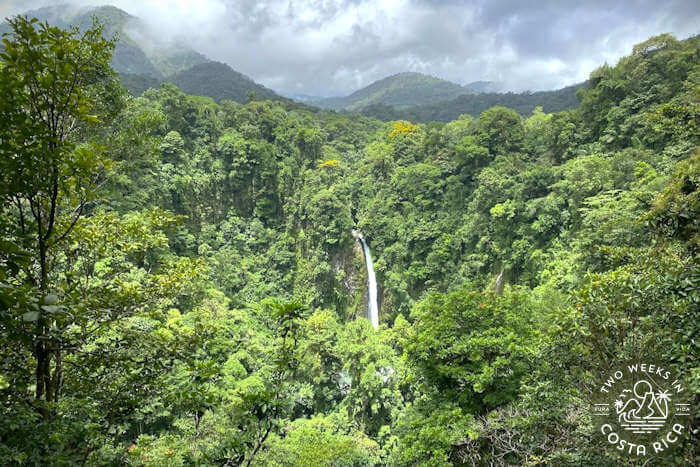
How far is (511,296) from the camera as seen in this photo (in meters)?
8.39

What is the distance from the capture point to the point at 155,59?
9625 centimetres

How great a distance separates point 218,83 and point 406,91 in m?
66.2

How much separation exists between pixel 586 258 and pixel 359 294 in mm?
13432

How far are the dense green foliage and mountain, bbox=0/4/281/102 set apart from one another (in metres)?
38.5

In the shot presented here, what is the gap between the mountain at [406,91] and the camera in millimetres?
105131

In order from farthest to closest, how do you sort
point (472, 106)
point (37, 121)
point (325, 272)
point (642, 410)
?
1. point (472, 106)
2. point (325, 272)
3. point (642, 410)
4. point (37, 121)

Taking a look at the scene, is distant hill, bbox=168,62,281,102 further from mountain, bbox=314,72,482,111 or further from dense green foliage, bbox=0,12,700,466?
dense green foliage, bbox=0,12,700,466

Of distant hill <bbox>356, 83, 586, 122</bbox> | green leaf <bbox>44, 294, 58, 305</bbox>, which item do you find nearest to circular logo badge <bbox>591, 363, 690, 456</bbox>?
green leaf <bbox>44, 294, 58, 305</bbox>

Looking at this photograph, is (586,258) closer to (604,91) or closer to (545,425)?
(545,425)

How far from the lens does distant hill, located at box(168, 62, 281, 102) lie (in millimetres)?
63500

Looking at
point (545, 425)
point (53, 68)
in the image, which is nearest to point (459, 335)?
point (545, 425)

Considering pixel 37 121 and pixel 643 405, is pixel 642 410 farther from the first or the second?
pixel 37 121

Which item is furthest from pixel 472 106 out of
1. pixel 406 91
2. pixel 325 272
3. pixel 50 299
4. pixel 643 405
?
pixel 50 299

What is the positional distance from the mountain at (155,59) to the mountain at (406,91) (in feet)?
123
